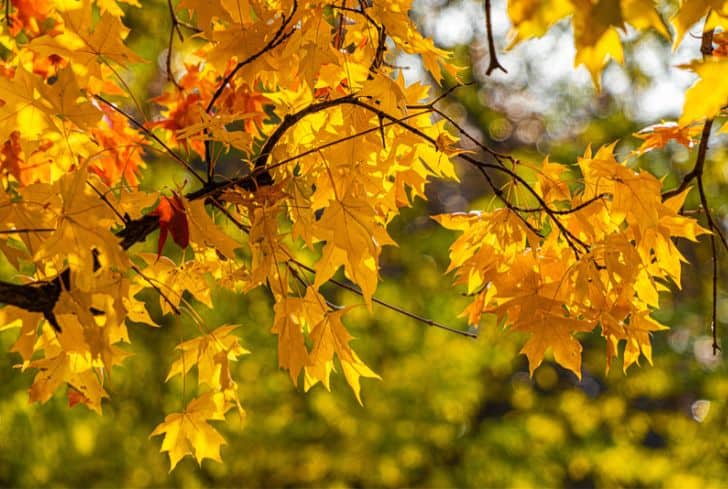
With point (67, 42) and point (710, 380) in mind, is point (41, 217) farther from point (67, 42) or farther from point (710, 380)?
point (710, 380)

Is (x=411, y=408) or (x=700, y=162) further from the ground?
(x=700, y=162)

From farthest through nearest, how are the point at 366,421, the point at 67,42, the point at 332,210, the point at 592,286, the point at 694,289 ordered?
1. the point at 694,289
2. the point at 366,421
3. the point at 67,42
4. the point at 592,286
5. the point at 332,210

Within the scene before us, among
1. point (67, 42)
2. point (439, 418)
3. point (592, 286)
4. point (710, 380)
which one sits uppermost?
point (67, 42)

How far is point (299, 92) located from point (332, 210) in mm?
321

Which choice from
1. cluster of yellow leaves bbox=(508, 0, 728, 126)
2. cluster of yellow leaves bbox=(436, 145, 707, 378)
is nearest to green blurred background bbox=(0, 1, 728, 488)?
cluster of yellow leaves bbox=(436, 145, 707, 378)

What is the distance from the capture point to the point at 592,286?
1.15m

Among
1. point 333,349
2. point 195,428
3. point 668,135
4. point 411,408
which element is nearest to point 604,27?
point 333,349

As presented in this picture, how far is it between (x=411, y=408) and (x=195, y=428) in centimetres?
263

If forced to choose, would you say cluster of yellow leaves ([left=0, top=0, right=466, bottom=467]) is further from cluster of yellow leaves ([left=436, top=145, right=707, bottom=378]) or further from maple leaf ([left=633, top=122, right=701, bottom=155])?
maple leaf ([left=633, top=122, right=701, bottom=155])

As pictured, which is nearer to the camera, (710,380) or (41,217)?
(41,217)

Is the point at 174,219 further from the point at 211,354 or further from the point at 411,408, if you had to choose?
the point at 411,408

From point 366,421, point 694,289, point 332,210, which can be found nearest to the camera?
point 332,210

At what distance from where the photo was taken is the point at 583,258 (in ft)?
3.77

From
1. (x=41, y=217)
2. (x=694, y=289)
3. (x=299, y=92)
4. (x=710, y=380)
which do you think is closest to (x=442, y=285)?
(x=710, y=380)
